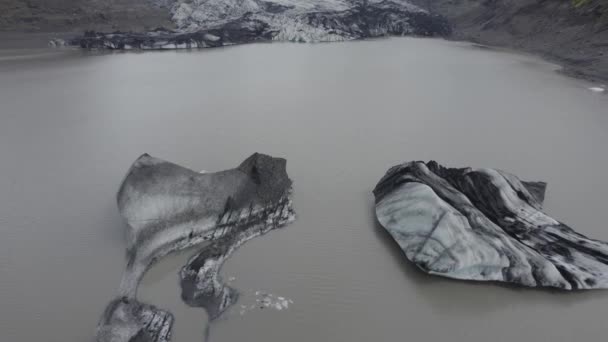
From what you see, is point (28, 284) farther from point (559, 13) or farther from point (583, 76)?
point (559, 13)

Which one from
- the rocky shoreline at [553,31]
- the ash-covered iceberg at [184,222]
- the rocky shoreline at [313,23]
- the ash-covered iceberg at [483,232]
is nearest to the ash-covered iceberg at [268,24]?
the rocky shoreline at [313,23]

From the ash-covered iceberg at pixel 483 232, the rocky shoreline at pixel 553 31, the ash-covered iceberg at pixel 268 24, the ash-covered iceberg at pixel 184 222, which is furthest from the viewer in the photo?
the ash-covered iceberg at pixel 268 24

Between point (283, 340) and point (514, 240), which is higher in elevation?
point (514, 240)

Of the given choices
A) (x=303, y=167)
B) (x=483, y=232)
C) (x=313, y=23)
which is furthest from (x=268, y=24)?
(x=483, y=232)

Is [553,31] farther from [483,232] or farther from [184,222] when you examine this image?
[184,222]

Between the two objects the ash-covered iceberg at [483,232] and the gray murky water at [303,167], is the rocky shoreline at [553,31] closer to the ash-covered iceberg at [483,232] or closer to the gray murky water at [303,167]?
the gray murky water at [303,167]

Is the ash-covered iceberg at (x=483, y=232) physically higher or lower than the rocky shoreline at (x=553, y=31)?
lower

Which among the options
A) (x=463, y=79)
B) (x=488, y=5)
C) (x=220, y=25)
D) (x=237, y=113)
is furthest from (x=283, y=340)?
(x=488, y=5)
